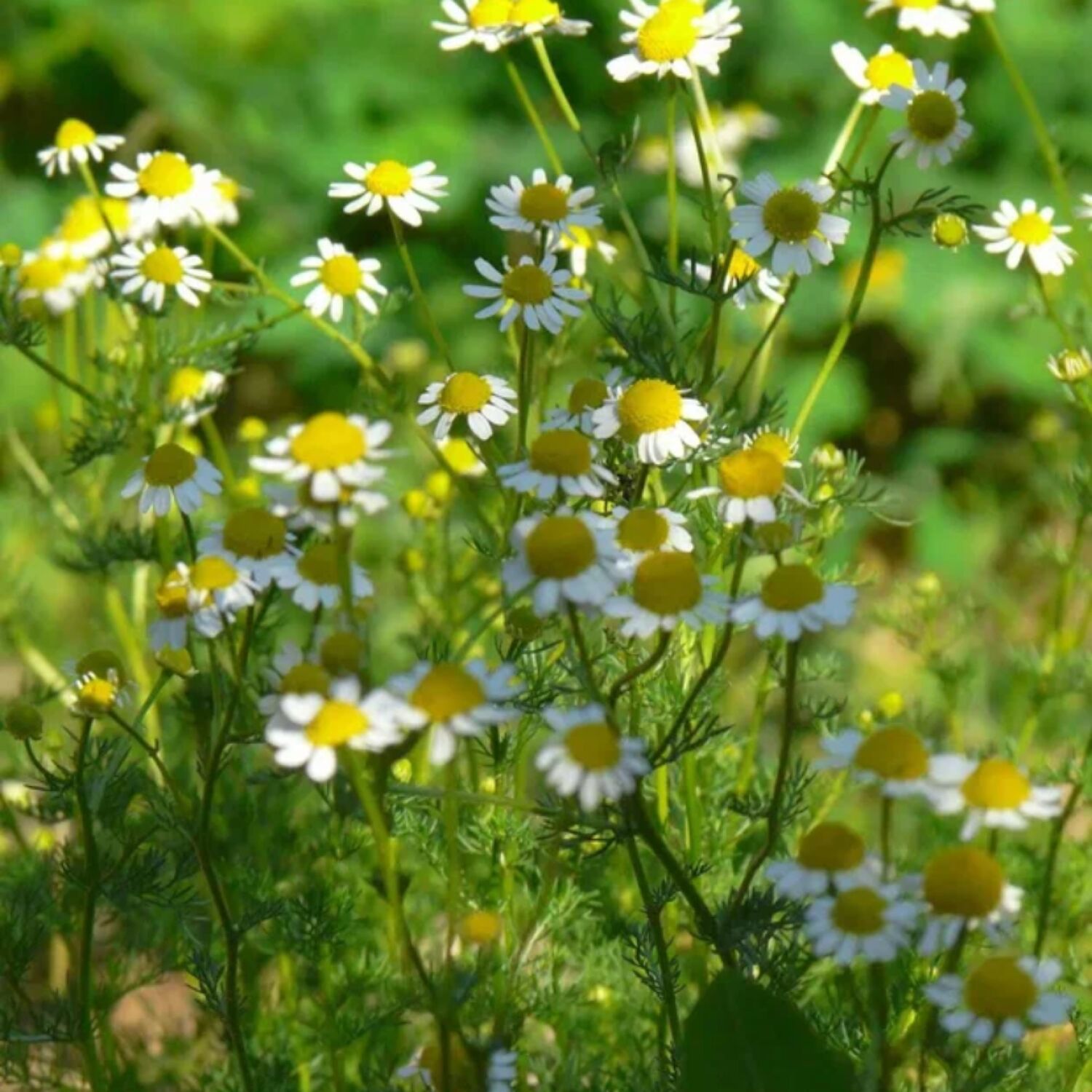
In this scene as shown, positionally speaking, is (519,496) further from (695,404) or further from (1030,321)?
(1030,321)

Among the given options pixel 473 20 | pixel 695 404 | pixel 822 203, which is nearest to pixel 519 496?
pixel 695 404

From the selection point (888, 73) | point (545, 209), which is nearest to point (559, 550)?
point (545, 209)

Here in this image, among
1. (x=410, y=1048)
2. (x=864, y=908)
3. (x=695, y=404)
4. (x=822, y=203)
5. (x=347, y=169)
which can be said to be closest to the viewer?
(x=864, y=908)

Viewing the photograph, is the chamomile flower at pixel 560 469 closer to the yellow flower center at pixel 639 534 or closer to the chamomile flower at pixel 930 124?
the yellow flower center at pixel 639 534

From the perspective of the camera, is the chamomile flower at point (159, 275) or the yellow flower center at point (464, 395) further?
the chamomile flower at point (159, 275)

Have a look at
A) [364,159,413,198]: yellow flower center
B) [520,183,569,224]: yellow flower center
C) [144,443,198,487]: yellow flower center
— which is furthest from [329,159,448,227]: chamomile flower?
[144,443,198,487]: yellow flower center

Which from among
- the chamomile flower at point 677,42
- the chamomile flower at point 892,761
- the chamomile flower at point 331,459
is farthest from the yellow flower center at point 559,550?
the chamomile flower at point 677,42
